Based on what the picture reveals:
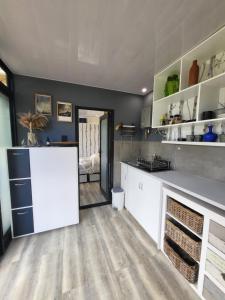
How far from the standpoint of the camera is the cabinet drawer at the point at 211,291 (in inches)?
40.3

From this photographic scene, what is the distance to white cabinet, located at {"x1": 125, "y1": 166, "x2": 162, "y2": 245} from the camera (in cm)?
172

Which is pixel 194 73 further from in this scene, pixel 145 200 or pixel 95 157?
pixel 95 157

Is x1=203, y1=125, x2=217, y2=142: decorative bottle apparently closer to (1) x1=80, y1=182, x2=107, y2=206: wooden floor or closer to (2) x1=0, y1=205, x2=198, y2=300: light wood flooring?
(2) x1=0, y1=205, x2=198, y2=300: light wood flooring

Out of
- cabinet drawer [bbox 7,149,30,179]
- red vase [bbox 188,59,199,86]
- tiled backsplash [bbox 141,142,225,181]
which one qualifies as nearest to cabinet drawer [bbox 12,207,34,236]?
cabinet drawer [bbox 7,149,30,179]

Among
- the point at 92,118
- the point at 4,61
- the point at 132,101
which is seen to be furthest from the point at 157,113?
the point at 92,118

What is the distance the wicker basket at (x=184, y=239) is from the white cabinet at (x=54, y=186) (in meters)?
1.41

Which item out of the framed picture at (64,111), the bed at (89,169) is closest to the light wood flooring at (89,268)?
the framed picture at (64,111)

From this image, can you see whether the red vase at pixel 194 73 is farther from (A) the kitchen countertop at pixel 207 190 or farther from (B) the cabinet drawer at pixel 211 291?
(B) the cabinet drawer at pixel 211 291

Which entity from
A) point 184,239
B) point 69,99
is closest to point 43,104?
point 69,99

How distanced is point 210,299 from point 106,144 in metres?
2.51

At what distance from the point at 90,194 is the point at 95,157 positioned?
1.37 meters

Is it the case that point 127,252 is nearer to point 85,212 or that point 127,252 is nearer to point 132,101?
point 85,212

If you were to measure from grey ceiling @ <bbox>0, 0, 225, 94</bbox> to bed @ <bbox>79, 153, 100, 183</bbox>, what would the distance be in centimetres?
287

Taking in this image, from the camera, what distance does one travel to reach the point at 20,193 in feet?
6.00
